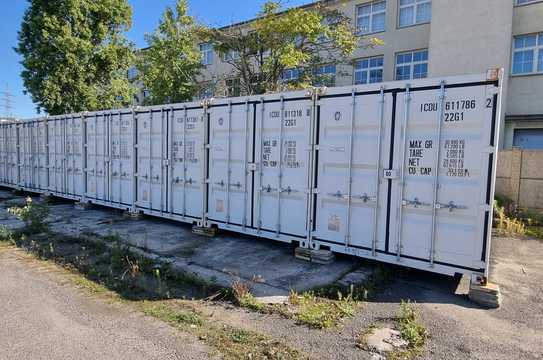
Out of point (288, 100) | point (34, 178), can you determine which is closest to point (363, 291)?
point (288, 100)

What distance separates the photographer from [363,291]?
5.29 meters

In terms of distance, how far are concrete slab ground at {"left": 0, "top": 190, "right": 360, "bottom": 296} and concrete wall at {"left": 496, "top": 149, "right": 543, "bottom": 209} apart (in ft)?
24.9

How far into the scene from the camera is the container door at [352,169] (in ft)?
19.6

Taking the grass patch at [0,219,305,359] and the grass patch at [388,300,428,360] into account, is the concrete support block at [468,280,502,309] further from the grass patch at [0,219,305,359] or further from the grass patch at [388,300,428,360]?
the grass patch at [0,219,305,359]

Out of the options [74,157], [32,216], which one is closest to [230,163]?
[32,216]

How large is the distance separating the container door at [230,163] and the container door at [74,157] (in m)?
5.97

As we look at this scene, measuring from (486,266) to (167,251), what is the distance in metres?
5.49

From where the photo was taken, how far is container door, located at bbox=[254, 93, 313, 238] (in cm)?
686

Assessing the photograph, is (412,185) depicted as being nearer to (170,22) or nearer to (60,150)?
(60,150)

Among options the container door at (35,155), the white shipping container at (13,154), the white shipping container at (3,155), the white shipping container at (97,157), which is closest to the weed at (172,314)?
the white shipping container at (97,157)

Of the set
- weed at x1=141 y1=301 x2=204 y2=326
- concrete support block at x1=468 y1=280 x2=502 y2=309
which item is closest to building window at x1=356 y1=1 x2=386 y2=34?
concrete support block at x1=468 y1=280 x2=502 y2=309

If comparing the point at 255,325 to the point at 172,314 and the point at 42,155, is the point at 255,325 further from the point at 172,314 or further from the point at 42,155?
the point at 42,155

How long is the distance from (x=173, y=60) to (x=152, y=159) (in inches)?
445

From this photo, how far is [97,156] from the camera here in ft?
37.0
